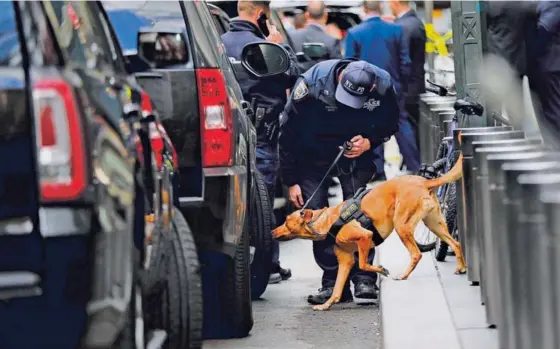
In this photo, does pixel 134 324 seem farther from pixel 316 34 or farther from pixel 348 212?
pixel 316 34

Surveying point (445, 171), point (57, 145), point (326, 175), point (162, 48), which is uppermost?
point (162, 48)

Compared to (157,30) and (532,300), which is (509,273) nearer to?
(532,300)

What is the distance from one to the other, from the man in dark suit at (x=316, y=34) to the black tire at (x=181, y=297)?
11987 mm

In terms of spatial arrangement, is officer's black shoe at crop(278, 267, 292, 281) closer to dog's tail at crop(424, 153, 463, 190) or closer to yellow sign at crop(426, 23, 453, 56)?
dog's tail at crop(424, 153, 463, 190)

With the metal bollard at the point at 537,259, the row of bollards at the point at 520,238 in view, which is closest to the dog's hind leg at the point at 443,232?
the row of bollards at the point at 520,238

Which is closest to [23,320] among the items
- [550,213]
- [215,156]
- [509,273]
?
[550,213]

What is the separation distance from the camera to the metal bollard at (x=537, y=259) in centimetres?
553

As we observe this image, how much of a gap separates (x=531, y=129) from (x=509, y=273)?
7.71 meters

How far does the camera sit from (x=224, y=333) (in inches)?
349

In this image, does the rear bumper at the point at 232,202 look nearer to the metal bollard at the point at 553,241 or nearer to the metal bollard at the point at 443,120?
the metal bollard at the point at 553,241

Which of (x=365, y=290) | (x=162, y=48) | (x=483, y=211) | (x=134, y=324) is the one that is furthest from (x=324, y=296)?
(x=134, y=324)

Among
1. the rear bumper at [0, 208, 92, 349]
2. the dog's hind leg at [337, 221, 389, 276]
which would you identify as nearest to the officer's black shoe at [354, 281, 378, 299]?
the dog's hind leg at [337, 221, 389, 276]

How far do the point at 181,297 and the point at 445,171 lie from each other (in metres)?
5.28

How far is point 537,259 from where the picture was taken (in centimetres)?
571
